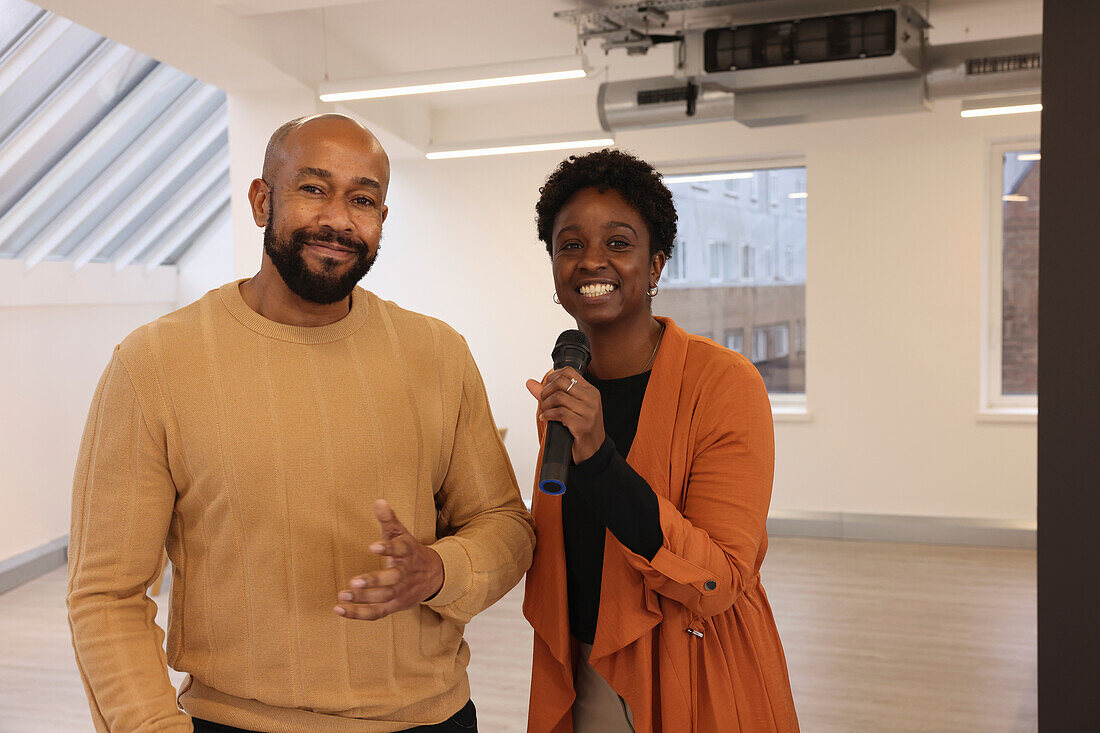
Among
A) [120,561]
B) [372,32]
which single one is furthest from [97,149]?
[120,561]

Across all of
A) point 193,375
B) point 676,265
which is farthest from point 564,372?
point 676,265

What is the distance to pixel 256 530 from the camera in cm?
134

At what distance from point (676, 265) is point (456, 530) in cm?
593

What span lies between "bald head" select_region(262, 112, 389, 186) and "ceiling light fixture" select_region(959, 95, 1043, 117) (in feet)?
14.8

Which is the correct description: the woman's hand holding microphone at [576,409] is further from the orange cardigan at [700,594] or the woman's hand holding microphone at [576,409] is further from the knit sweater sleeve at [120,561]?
the knit sweater sleeve at [120,561]

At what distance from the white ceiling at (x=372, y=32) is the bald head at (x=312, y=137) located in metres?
2.96

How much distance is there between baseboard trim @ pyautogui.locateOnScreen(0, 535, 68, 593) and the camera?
5.66 metres

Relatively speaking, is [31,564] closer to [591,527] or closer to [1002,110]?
[591,527]

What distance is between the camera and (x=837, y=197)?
21.0ft

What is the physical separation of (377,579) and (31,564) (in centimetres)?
566

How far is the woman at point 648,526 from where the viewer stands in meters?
1.44

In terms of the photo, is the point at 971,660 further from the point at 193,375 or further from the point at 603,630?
the point at 193,375

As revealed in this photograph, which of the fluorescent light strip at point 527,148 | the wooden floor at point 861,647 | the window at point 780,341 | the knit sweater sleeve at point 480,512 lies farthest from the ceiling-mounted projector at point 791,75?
the knit sweater sleeve at point 480,512

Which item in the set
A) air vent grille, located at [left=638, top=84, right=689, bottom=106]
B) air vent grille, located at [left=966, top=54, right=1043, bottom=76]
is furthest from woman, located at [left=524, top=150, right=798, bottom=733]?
air vent grille, located at [left=966, top=54, right=1043, bottom=76]
